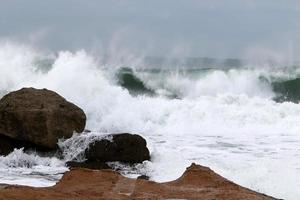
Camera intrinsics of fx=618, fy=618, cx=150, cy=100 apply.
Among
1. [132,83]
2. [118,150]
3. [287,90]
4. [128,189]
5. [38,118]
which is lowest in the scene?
[128,189]

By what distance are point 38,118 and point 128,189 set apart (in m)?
4.77

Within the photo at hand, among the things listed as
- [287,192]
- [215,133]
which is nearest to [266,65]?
[215,133]

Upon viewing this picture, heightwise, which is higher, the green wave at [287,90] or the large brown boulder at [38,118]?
the green wave at [287,90]

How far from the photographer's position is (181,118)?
18.5m

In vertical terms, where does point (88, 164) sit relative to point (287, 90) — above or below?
below

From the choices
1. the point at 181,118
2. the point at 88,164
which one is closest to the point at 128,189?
the point at 88,164

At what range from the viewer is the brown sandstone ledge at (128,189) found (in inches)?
252

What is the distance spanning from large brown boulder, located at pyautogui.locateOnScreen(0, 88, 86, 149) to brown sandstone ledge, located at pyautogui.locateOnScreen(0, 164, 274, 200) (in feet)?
12.6

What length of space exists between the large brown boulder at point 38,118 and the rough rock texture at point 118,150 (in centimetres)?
87

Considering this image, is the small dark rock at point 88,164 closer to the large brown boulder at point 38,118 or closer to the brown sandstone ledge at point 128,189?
the large brown boulder at point 38,118

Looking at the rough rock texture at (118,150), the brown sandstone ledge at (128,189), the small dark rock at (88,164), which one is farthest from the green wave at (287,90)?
the brown sandstone ledge at (128,189)

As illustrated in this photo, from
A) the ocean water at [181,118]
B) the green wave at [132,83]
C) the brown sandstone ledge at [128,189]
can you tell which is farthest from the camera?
the green wave at [132,83]

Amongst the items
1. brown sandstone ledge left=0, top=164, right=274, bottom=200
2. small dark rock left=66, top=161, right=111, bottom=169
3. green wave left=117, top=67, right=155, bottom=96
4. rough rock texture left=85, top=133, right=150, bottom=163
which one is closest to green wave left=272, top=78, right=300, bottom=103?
green wave left=117, top=67, right=155, bottom=96

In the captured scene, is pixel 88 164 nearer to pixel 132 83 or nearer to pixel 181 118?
pixel 181 118
